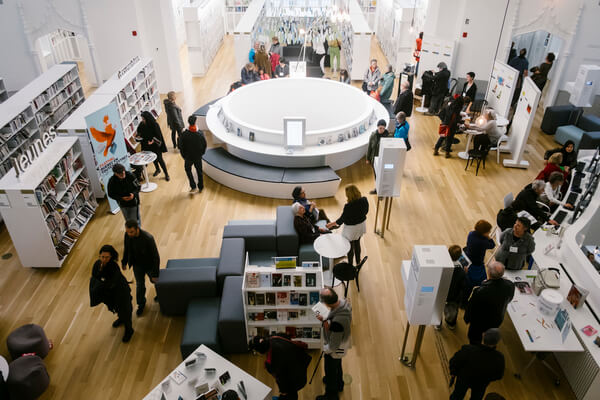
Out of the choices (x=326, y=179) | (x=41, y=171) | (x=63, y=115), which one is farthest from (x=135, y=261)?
(x=63, y=115)

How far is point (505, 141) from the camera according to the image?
1045cm

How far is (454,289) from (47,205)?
5888mm

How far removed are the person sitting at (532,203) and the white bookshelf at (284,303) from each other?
3.51 m

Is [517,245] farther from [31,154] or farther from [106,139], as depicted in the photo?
[31,154]

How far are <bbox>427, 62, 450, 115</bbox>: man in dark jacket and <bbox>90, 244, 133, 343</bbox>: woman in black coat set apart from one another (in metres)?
9.43

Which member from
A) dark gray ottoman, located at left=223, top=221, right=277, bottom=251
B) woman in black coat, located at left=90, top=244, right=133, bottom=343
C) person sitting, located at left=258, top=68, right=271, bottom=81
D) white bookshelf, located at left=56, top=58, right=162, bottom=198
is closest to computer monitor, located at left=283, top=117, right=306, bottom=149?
dark gray ottoman, located at left=223, top=221, right=277, bottom=251

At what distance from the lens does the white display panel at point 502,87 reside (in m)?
10.0

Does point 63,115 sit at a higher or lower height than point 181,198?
higher

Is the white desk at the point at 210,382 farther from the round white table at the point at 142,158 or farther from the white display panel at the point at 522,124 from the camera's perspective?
the white display panel at the point at 522,124

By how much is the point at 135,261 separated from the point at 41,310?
173cm

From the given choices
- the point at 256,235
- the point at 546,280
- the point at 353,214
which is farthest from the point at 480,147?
the point at 256,235

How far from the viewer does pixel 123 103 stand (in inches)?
382

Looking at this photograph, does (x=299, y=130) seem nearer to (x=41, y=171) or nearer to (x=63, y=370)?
(x=41, y=171)

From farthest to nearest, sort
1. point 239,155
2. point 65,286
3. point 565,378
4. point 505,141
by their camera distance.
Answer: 1. point 505,141
2. point 239,155
3. point 65,286
4. point 565,378
